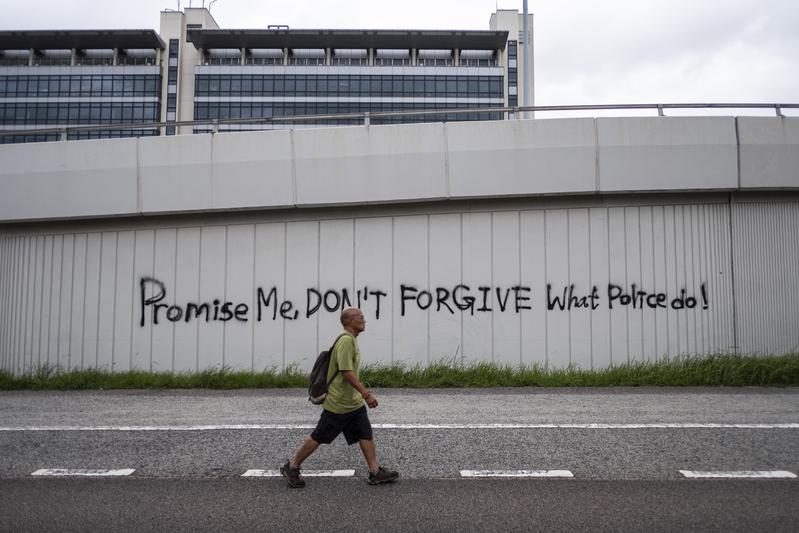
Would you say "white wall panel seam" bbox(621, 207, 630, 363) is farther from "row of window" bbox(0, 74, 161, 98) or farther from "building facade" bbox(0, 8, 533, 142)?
"row of window" bbox(0, 74, 161, 98)

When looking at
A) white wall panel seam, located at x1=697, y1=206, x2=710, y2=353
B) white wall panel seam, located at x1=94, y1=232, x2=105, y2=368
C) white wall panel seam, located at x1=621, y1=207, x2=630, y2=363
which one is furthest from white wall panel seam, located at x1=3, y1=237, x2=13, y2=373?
white wall panel seam, located at x1=697, y1=206, x2=710, y2=353

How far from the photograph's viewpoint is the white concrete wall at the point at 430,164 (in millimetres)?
11906

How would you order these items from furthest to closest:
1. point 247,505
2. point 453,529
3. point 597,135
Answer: point 597,135 < point 247,505 < point 453,529

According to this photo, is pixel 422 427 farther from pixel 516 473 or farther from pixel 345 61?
pixel 345 61

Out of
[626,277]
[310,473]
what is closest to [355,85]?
[626,277]

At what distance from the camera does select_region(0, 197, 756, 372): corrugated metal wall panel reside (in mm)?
12008

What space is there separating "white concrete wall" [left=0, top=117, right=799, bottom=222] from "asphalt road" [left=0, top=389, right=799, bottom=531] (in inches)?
163

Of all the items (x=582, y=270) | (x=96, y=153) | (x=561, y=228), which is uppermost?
(x=96, y=153)

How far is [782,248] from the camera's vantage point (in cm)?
1220

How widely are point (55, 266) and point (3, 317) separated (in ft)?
4.54

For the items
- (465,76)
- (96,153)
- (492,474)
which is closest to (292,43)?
(465,76)

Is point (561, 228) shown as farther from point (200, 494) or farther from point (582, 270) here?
point (200, 494)

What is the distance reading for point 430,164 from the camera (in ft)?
39.3

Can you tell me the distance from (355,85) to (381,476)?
222ft
